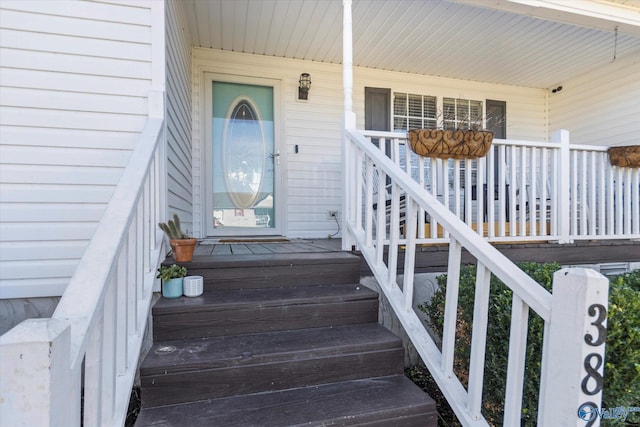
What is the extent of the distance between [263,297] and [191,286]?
1.39 ft

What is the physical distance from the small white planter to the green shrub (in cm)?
149

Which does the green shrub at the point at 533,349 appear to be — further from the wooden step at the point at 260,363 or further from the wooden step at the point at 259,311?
the wooden step at the point at 259,311

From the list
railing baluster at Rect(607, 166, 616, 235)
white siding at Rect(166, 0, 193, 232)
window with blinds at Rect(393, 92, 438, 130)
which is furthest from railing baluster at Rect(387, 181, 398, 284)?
window with blinds at Rect(393, 92, 438, 130)

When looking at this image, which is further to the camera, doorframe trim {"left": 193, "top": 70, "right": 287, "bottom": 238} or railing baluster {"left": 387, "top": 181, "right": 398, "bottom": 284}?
doorframe trim {"left": 193, "top": 70, "right": 287, "bottom": 238}

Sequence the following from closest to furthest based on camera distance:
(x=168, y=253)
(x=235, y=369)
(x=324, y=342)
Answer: (x=235, y=369) < (x=324, y=342) < (x=168, y=253)

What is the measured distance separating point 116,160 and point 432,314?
233 centimetres

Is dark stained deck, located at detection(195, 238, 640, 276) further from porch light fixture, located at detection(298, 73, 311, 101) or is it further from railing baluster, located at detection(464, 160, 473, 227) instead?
porch light fixture, located at detection(298, 73, 311, 101)

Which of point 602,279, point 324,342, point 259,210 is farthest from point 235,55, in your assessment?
point 602,279

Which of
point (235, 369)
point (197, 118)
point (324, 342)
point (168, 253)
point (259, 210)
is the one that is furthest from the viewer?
point (259, 210)

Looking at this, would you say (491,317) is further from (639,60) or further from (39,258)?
(639,60)

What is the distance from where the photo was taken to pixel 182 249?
2.04 m

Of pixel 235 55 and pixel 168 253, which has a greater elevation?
pixel 235 55

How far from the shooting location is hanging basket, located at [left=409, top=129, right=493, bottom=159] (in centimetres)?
255

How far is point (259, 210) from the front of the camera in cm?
421
